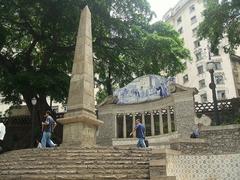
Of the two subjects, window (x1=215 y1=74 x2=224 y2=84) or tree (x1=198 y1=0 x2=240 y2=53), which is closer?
tree (x1=198 y1=0 x2=240 y2=53)

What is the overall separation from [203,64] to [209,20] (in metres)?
23.5

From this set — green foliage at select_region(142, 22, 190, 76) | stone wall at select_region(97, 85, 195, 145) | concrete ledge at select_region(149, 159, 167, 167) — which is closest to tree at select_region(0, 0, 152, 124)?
green foliage at select_region(142, 22, 190, 76)

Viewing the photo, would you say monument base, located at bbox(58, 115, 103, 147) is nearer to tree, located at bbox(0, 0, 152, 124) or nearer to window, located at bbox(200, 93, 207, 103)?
tree, located at bbox(0, 0, 152, 124)

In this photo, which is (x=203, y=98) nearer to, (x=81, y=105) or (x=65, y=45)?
(x=65, y=45)

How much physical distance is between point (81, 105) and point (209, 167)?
17.3 feet

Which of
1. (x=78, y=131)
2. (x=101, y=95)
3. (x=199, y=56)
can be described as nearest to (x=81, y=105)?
(x=78, y=131)

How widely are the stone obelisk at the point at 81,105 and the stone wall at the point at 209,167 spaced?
363cm

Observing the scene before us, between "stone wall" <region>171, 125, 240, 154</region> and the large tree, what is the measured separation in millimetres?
9870

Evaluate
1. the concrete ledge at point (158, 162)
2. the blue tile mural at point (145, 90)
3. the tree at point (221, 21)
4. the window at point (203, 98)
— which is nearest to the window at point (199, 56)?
the window at point (203, 98)

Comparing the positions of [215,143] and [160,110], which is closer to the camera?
[215,143]

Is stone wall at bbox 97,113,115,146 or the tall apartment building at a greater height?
the tall apartment building

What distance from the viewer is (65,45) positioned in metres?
24.7

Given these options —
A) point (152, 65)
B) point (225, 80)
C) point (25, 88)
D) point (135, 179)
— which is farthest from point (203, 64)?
point (135, 179)

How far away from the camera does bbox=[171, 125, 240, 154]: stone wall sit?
12227 millimetres
